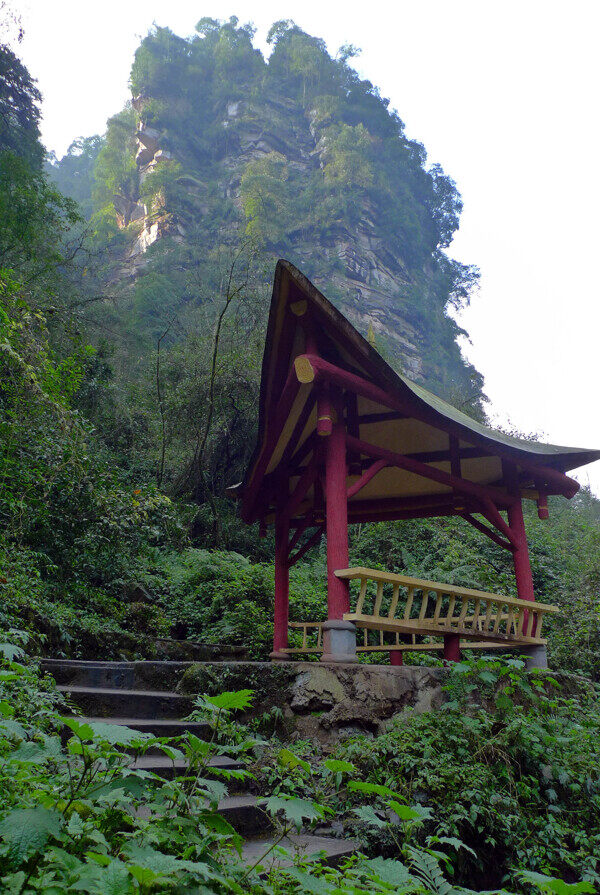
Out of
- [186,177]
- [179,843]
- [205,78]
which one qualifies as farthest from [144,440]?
[205,78]

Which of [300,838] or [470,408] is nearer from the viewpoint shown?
[300,838]

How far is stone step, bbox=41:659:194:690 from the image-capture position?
4723 mm

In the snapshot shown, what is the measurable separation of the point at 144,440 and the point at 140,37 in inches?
1608

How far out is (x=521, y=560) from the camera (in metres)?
6.98

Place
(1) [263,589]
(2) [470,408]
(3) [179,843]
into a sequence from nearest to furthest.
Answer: (3) [179,843]
(1) [263,589]
(2) [470,408]

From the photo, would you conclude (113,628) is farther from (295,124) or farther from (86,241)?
(295,124)

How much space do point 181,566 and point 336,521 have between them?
7.37m

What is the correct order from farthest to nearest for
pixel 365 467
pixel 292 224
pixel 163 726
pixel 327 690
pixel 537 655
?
pixel 292 224 → pixel 365 467 → pixel 537 655 → pixel 327 690 → pixel 163 726

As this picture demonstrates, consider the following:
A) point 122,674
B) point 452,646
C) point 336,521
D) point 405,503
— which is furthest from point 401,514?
point 122,674

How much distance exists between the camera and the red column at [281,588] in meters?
7.22

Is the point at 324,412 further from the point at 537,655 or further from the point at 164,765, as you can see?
the point at 537,655

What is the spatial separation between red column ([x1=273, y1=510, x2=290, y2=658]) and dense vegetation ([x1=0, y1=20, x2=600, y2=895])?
1379 millimetres

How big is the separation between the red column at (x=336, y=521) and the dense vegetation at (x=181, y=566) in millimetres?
1133

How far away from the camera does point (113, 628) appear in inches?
291
